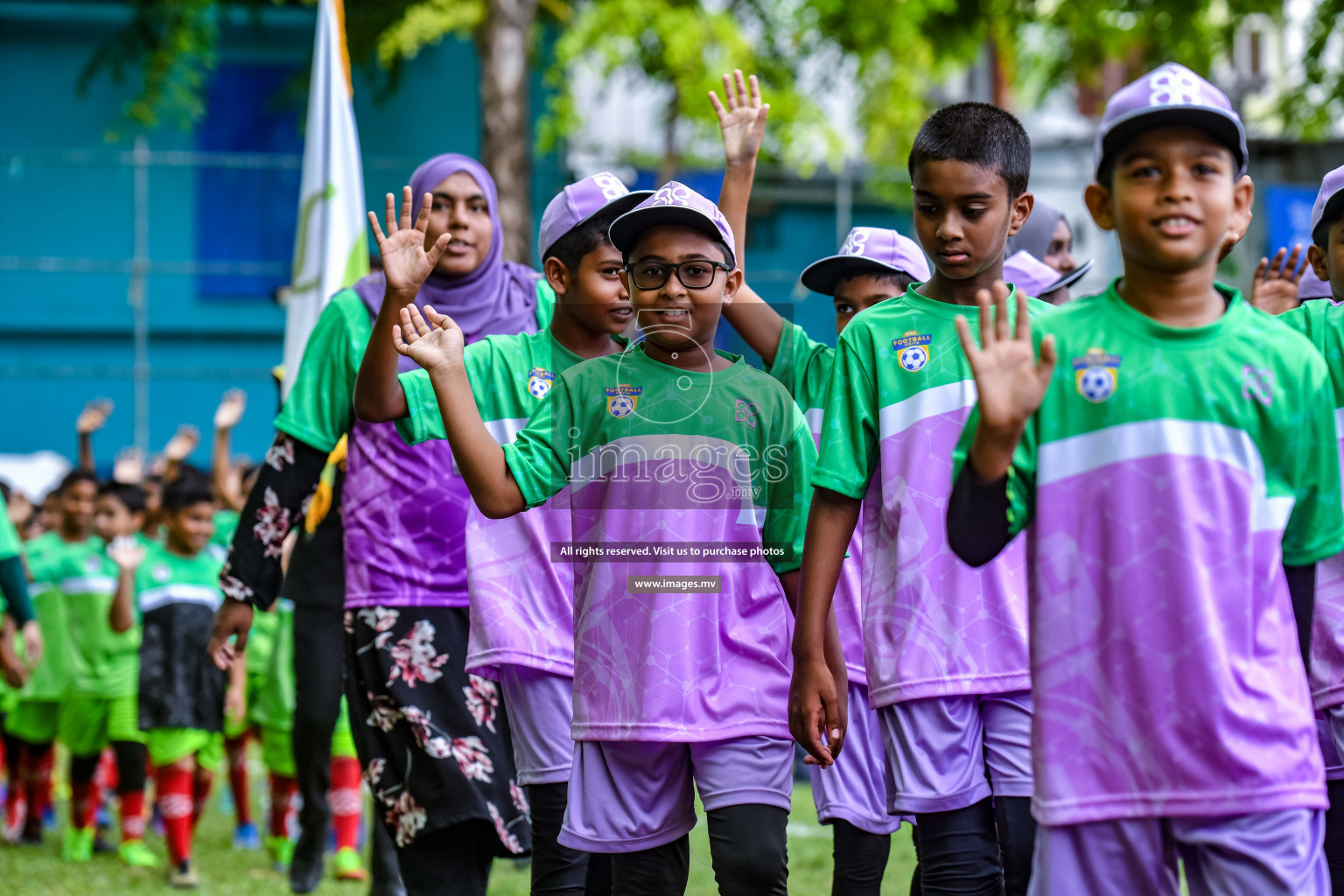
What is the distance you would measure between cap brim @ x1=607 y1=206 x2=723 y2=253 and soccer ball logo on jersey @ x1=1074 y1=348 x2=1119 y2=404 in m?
1.02

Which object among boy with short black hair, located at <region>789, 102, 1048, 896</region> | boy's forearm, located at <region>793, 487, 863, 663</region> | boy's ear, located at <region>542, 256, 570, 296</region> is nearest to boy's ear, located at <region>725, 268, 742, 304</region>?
boy with short black hair, located at <region>789, 102, 1048, 896</region>

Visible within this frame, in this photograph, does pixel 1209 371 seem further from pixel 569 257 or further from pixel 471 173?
pixel 471 173

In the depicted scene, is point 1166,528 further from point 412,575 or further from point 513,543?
point 412,575

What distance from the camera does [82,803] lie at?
26.1ft

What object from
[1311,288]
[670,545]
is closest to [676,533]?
[670,545]

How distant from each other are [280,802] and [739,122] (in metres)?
4.82

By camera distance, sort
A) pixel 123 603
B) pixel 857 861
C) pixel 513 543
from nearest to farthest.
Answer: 1. pixel 857 861
2. pixel 513 543
3. pixel 123 603

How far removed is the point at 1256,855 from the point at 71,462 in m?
15.5

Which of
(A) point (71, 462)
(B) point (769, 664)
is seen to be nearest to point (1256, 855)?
(B) point (769, 664)

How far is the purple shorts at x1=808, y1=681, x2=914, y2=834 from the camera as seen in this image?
4078mm

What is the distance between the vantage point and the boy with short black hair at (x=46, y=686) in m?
8.39

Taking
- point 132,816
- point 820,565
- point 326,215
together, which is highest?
point 326,215

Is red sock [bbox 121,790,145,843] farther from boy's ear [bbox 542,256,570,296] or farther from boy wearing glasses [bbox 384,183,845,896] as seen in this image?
boy wearing glasses [bbox 384,183,845,896]

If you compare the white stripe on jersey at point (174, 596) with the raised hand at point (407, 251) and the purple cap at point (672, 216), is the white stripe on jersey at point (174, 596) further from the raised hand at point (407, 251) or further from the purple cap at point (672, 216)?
the purple cap at point (672, 216)
